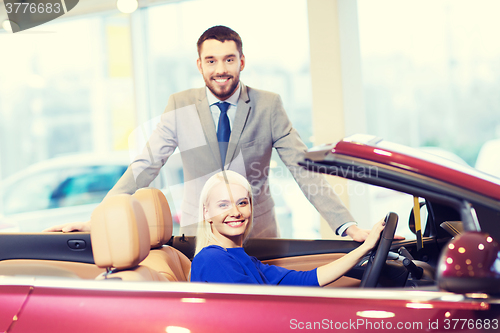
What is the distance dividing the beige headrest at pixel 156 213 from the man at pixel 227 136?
0.79 feet

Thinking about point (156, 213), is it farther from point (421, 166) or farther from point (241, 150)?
point (421, 166)

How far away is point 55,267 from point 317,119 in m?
2.75

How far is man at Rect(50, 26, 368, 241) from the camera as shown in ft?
6.62

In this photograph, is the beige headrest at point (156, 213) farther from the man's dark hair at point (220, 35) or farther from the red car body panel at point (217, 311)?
the man's dark hair at point (220, 35)

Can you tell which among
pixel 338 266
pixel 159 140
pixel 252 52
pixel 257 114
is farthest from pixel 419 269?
pixel 252 52

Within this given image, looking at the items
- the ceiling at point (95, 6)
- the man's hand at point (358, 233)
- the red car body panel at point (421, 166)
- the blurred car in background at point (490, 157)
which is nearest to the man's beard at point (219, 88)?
the man's hand at point (358, 233)

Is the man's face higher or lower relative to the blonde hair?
higher

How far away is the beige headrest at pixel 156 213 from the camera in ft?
5.24

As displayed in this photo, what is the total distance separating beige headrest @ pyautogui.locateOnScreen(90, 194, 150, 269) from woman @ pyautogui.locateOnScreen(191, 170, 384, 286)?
0.26 meters

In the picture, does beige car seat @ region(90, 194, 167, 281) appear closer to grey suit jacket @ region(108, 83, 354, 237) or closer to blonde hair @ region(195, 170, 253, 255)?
blonde hair @ region(195, 170, 253, 255)

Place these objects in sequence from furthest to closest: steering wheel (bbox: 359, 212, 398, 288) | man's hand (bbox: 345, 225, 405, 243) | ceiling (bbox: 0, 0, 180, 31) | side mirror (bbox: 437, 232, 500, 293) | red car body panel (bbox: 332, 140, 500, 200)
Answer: ceiling (bbox: 0, 0, 180, 31)
man's hand (bbox: 345, 225, 405, 243)
steering wheel (bbox: 359, 212, 398, 288)
red car body panel (bbox: 332, 140, 500, 200)
side mirror (bbox: 437, 232, 500, 293)

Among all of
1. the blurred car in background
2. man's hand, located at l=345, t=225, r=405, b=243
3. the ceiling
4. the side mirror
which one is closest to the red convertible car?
the side mirror

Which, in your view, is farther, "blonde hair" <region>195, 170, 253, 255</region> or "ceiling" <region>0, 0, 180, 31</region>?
"ceiling" <region>0, 0, 180, 31</region>

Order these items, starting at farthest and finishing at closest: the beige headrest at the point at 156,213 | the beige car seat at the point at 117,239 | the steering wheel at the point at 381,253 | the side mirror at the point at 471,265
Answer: the beige headrest at the point at 156,213 → the steering wheel at the point at 381,253 → the beige car seat at the point at 117,239 → the side mirror at the point at 471,265
